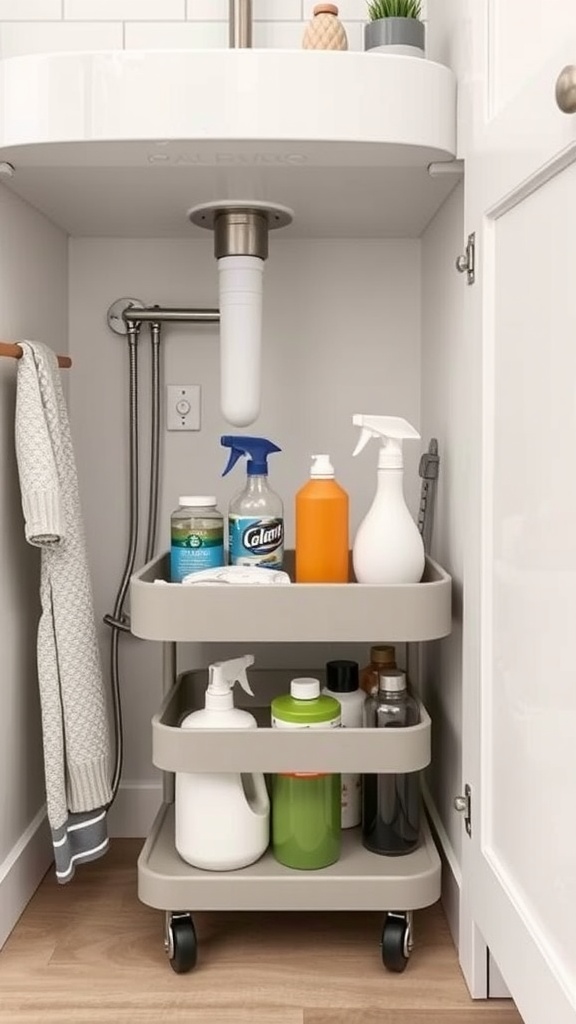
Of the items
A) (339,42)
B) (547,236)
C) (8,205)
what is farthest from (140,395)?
(547,236)

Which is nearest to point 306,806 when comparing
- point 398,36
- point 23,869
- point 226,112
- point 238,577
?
point 238,577

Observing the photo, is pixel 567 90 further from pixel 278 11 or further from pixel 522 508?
pixel 278 11

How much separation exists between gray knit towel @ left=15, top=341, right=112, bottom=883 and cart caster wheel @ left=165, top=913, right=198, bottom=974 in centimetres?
20

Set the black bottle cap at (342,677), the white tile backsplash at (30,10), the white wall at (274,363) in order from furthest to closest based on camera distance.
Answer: the white wall at (274,363) → the white tile backsplash at (30,10) → the black bottle cap at (342,677)

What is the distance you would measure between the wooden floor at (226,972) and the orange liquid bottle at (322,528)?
509 mm

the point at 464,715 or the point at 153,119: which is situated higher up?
the point at 153,119

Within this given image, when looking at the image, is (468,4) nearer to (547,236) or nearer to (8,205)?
(547,236)

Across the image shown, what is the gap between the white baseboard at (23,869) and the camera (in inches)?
55.1

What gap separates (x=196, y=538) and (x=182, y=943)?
0.53m

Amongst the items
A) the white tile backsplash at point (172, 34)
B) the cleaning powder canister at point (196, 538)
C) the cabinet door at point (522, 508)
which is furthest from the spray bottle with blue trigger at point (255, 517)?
the white tile backsplash at point (172, 34)

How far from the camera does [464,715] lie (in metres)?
1.26

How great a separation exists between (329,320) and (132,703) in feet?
2.45

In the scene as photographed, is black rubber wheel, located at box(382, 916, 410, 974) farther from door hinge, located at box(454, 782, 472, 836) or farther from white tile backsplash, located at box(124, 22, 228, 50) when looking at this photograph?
white tile backsplash, located at box(124, 22, 228, 50)

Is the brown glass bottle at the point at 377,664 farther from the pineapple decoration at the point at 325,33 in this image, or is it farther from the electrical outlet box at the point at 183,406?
the pineapple decoration at the point at 325,33
